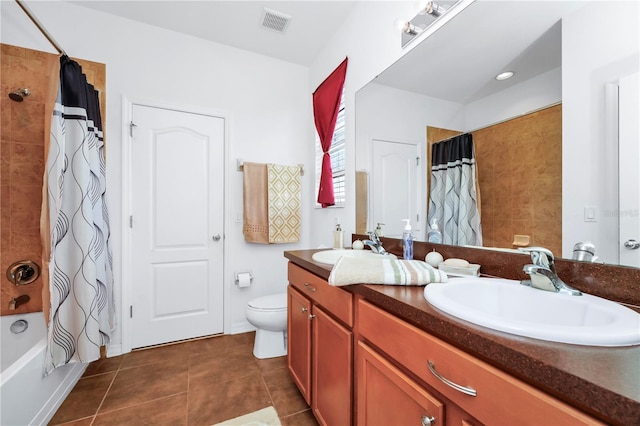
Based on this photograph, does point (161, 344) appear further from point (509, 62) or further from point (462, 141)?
point (509, 62)

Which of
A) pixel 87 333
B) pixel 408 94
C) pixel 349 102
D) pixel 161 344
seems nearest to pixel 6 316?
pixel 87 333

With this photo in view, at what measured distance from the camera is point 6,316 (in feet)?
5.53

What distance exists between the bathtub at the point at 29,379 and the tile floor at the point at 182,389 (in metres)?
0.09

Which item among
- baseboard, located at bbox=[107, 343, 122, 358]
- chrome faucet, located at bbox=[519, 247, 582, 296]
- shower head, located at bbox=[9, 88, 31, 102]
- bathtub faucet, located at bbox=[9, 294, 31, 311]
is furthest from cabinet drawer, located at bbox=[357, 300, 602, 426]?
shower head, located at bbox=[9, 88, 31, 102]

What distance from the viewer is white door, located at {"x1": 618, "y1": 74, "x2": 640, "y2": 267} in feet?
2.30

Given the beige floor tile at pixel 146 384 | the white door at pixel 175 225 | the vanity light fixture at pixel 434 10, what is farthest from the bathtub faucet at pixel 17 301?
the vanity light fixture at pixel 434 10

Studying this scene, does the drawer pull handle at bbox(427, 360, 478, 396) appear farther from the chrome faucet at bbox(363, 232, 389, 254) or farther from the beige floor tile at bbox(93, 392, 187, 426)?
the beige floor tile at bbox(93, 392, 187, 426)

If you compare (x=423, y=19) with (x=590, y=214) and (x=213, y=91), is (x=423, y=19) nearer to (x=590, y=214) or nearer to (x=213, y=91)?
(x=590, y=214)

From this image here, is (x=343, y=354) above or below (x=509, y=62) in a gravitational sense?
below

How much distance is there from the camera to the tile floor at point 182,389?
1397 millimetres

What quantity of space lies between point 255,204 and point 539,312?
2.12 metres

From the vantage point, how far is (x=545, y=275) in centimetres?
75

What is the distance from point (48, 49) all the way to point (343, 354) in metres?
2.80

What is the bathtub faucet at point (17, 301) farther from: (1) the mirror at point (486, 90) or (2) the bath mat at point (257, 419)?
(1) the mirror at point (486, 90)
